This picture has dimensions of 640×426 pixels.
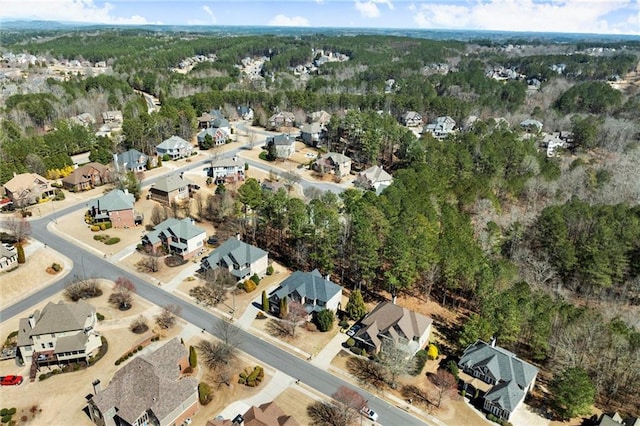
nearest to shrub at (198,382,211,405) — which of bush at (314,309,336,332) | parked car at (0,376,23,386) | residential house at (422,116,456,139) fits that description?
bush at (314,309,336,332)

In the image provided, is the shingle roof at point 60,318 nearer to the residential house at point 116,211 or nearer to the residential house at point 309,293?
the residential house at point 309,293

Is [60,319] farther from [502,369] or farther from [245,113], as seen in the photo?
[245,113]

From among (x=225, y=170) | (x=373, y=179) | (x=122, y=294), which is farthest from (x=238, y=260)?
(x=373, y=179)

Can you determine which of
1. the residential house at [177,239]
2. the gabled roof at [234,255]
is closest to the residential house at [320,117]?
the residential house at [177,239]

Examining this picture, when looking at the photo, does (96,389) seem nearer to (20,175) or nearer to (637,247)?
(20,175)

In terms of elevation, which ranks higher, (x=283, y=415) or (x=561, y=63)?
(x=561, y=63)

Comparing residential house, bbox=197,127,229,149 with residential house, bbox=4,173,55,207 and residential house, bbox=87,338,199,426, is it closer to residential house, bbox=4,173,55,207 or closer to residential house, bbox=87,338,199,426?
residential house, bbox=4,173,55,207

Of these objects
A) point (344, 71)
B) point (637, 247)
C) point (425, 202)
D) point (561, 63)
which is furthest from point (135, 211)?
point (561, 63)
